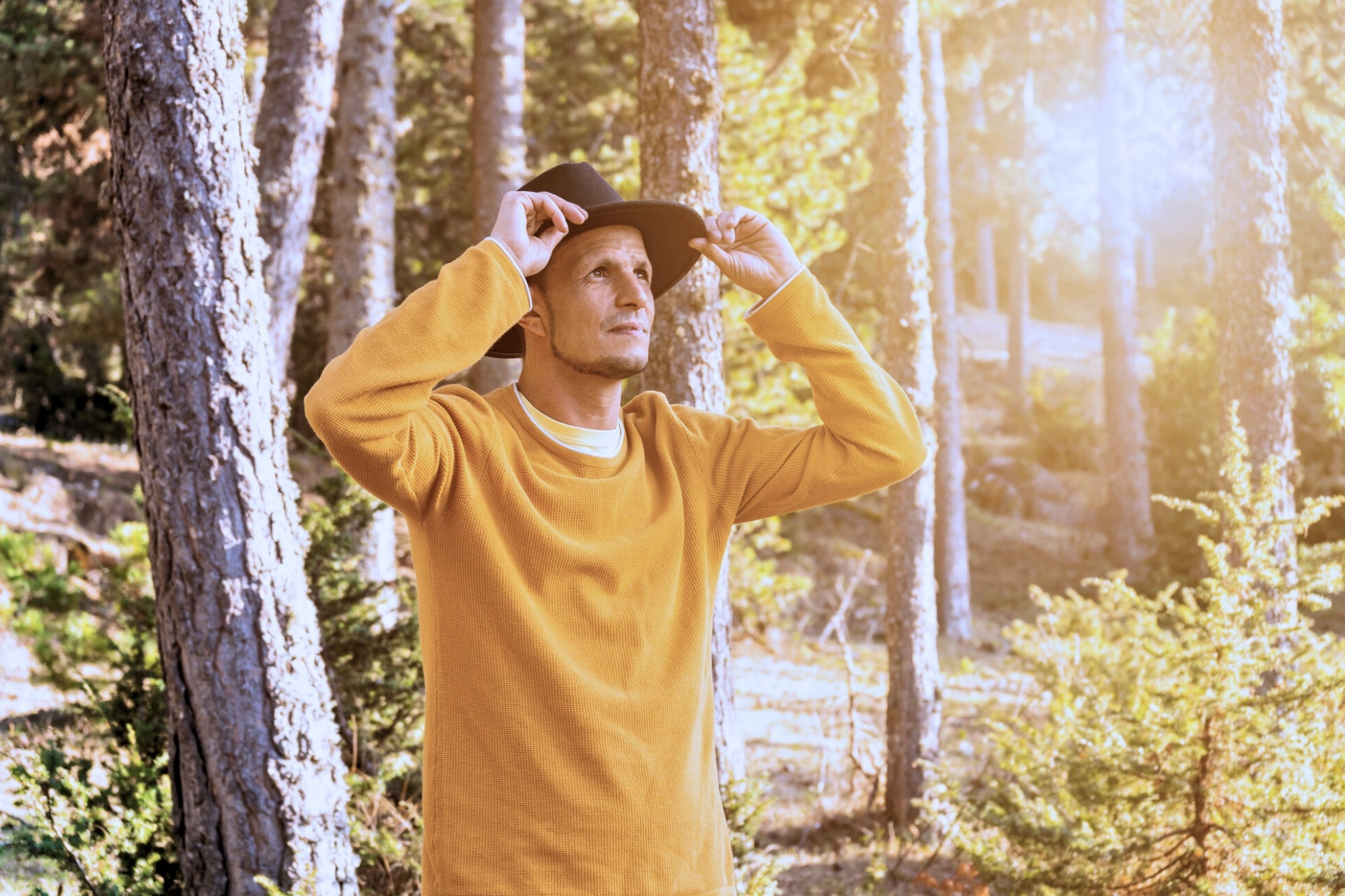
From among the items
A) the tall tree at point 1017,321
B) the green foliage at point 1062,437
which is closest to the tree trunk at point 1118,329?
the green foliage at point 1062,437

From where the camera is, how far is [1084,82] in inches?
796

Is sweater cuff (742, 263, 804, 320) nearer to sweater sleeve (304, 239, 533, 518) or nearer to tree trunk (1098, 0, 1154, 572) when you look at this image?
sweater sleeve (304, 239, 533, 518)

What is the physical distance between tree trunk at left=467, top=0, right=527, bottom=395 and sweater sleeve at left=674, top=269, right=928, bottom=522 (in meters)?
7.25

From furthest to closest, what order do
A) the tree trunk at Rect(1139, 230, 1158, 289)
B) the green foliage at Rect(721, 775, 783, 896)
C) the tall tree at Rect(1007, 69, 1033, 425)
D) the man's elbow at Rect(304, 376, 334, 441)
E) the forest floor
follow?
the tree trunk at Rect(1139, 230, 1158, 289) → the tall tree at Rect(1007, 69, 1033, 425) → the forest floor → the green foliage at Rect(721, 775, 783, 896) → the man's elbow at Rect(304, 376, 334, 441)

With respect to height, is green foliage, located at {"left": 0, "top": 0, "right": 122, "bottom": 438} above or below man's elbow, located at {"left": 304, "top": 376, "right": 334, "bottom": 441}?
above

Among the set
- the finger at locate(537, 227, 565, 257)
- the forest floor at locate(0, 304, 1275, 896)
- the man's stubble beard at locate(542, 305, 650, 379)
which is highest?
the finger at locate(537, 227, 565, 257)

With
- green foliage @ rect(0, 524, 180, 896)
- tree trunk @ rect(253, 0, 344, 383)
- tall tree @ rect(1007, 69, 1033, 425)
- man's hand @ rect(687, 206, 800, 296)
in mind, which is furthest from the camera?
tall tree @ rect(1007, 69, 1033, 425)

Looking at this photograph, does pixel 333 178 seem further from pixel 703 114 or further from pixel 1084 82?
A: pixel 1084 82

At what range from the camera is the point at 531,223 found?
253cm

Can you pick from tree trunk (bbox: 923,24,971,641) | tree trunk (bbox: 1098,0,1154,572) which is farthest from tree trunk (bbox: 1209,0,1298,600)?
tree trunk (bbox: 1098,0,1154,572)

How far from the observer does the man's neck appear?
8.43 feet

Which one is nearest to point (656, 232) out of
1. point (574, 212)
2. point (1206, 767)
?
point (574, 212)

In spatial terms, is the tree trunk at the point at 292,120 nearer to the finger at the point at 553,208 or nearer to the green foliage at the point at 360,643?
the green foliage at the point at 360,643

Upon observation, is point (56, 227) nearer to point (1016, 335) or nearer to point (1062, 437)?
point (1062, 437)
